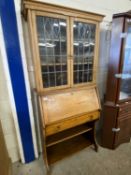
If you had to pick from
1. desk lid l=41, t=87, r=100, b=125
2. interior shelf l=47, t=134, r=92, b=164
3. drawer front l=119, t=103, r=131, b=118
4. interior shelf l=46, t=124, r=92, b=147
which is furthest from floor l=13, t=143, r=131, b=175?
desk lid l=41, t=87, r=100, b=125

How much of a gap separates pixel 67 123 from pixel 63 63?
72cm

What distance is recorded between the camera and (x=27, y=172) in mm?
1601

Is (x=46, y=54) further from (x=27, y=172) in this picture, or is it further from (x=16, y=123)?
(x=27, y=172)

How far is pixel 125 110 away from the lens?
1802 millimetres

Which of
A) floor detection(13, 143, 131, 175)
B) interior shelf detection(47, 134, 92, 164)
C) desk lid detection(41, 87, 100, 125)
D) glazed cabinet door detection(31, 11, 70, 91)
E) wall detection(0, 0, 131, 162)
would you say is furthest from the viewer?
interior shelf detection(47, 134, 92, 164)

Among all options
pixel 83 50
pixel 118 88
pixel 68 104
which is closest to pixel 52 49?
pixel 83 50

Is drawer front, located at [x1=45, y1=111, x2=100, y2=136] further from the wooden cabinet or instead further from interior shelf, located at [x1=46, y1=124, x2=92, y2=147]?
interior shelf, located at [x1=46, y1=124, x2=92, y2=147]

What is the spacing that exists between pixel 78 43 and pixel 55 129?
1048 mm

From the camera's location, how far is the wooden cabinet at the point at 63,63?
1.20 m

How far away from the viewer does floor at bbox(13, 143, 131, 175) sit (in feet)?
5.21

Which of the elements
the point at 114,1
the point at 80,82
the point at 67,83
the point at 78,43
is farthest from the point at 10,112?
the point at 114,1

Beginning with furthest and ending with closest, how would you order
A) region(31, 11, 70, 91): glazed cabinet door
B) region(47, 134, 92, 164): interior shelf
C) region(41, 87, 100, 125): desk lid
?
region(47, 134, 92, 164): interior shelf → region(41, 87, 100, 125): desk lid → region(31, 11, 70, 91): glazed cabinet door

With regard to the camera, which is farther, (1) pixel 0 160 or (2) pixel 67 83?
(2) pixel 67 83

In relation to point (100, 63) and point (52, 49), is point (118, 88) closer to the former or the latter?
point (100, 63)
